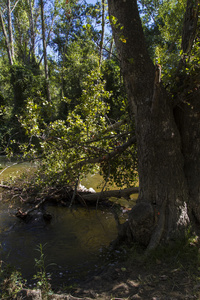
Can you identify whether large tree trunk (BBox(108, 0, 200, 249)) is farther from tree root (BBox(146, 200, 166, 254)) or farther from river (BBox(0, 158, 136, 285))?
river (BBox(0, 158, 136, 285))

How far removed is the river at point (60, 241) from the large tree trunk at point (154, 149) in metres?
1.04

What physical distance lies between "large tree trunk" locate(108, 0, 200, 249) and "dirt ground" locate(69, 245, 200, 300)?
15.7 inches

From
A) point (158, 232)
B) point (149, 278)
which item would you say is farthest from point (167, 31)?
point (149, 278)

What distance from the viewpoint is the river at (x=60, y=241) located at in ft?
13.7

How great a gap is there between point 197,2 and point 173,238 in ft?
13.1

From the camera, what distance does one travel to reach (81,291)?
3.08 m

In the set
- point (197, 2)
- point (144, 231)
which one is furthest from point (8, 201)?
point (197, 2)

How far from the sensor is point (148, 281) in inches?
119

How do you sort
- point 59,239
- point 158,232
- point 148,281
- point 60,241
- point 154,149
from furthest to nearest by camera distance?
point 59,239 → point 60,241 → point 154,149 → point 158,232 → point 148,281

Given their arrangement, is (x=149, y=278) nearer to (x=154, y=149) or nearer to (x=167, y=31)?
(x=154, y=149)

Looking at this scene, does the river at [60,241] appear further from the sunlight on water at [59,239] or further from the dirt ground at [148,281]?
the dirt ground at [148,281]

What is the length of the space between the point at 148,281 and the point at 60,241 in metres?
2.83

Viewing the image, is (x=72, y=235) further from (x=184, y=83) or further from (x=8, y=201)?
(x=184, y=83)

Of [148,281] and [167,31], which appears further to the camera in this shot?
[167,31]
